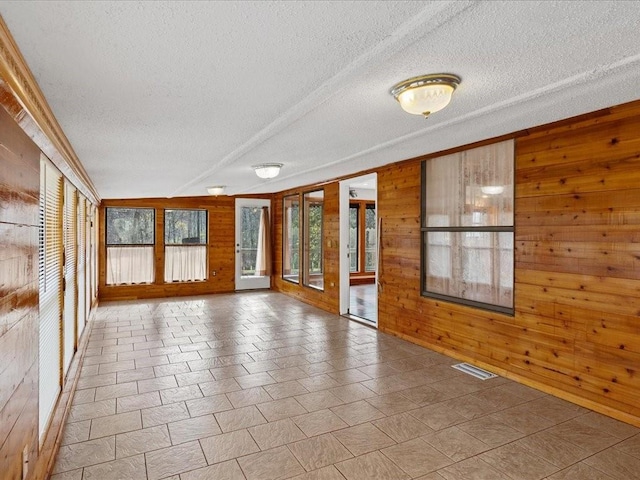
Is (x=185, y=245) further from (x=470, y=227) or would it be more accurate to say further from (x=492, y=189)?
(x=492, y=189)

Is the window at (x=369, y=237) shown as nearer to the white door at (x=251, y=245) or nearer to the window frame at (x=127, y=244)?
the white door at (x=251, y=245)

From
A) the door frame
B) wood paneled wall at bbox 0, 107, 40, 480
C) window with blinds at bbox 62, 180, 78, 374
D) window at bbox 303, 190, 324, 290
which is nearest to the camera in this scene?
wood paneled wall at bbox 0, 107, 40, 480

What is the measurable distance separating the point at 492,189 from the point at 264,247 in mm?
6052

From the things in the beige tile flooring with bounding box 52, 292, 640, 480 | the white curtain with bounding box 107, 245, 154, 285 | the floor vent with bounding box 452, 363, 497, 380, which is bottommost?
the beige tile flooring with bounding box 52, 292, 640, 480

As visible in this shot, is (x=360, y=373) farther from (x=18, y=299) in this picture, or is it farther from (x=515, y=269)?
(x=18, y=299)

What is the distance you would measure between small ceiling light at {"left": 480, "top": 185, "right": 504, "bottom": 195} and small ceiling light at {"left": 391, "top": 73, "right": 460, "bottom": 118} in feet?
6.20

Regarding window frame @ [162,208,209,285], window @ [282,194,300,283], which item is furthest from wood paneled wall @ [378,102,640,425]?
window frame @ [162,208,209,285]

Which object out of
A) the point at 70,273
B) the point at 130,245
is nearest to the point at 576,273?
the point at 70,273

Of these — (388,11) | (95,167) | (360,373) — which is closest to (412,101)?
(388,11)

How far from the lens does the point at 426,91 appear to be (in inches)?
81.4

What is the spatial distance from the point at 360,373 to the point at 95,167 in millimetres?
3249

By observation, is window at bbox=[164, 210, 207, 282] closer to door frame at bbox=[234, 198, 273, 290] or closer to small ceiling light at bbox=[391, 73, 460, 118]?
door frame at bbox=[234, 198, 273, 290]

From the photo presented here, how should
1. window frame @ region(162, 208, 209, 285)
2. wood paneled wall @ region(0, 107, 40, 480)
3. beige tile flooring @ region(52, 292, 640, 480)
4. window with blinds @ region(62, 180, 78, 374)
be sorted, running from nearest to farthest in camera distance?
1. wood paneled wall @ region(0, 107, 40, 480)
2. beige tile flooring @ region(52, 292, 640, 480)
3. window with blinds @ region(62, 180, 78, 374)
4. window frame @ region(162, 208, 209, 285)

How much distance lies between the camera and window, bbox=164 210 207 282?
27.3 feet
